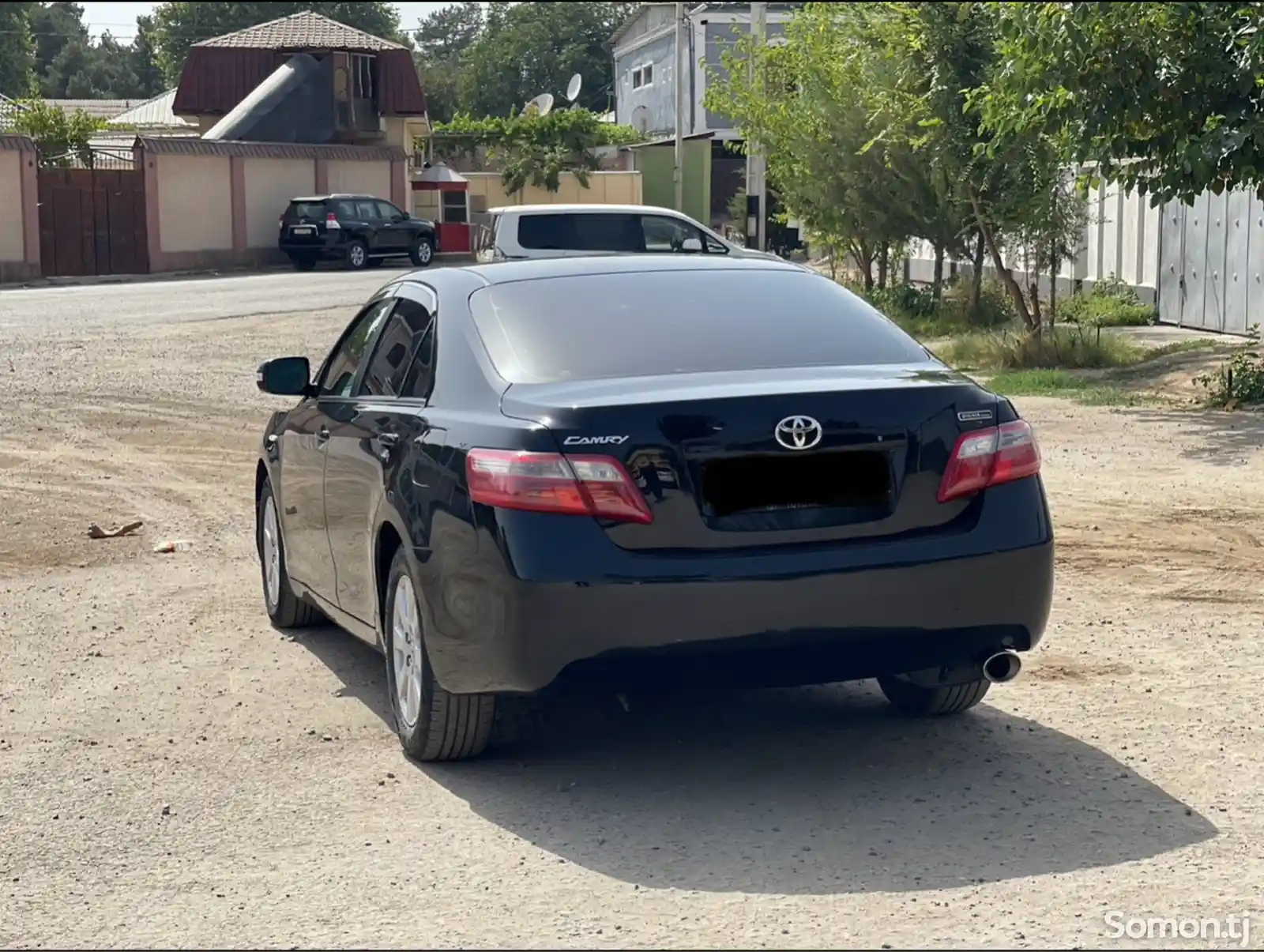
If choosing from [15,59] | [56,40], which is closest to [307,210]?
[15,59]

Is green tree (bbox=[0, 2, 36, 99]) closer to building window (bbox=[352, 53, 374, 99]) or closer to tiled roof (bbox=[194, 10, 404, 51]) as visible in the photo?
tiled roof (bbox=[194, 10, 404, 51])

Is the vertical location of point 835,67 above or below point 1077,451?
above

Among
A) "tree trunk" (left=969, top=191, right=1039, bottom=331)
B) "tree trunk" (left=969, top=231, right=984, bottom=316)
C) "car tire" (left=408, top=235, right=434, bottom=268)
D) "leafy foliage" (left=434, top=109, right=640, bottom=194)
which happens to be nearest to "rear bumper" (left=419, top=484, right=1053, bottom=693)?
"tree trunk" (left=969, top=191, right=1039, bottom=331)

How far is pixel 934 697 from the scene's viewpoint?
21.6ft

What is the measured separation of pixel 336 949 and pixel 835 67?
21793 mm

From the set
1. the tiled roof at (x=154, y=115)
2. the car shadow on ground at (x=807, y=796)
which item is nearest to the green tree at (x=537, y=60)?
the tiled roof at (x=154, y=115)

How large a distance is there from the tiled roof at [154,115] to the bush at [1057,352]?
56.1m

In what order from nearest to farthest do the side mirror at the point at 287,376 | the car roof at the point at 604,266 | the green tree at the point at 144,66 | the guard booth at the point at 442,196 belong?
1. the car roof at the point at 604,266
2. the side mirror at the point at 287,376
3. the guard booth at the point at 442,196
4. the green tree at the point at 144,66

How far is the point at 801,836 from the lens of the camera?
532 centimetres

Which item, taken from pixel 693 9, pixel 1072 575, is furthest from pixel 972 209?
pixel 693 9

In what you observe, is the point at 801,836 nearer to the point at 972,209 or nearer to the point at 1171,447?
the point at 1171,447

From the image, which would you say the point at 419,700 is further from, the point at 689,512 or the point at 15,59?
the point at 15,59

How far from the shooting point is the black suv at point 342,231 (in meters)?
45.2

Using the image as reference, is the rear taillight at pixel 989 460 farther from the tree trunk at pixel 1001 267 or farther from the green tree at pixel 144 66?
the green tree at pixel 144 66
